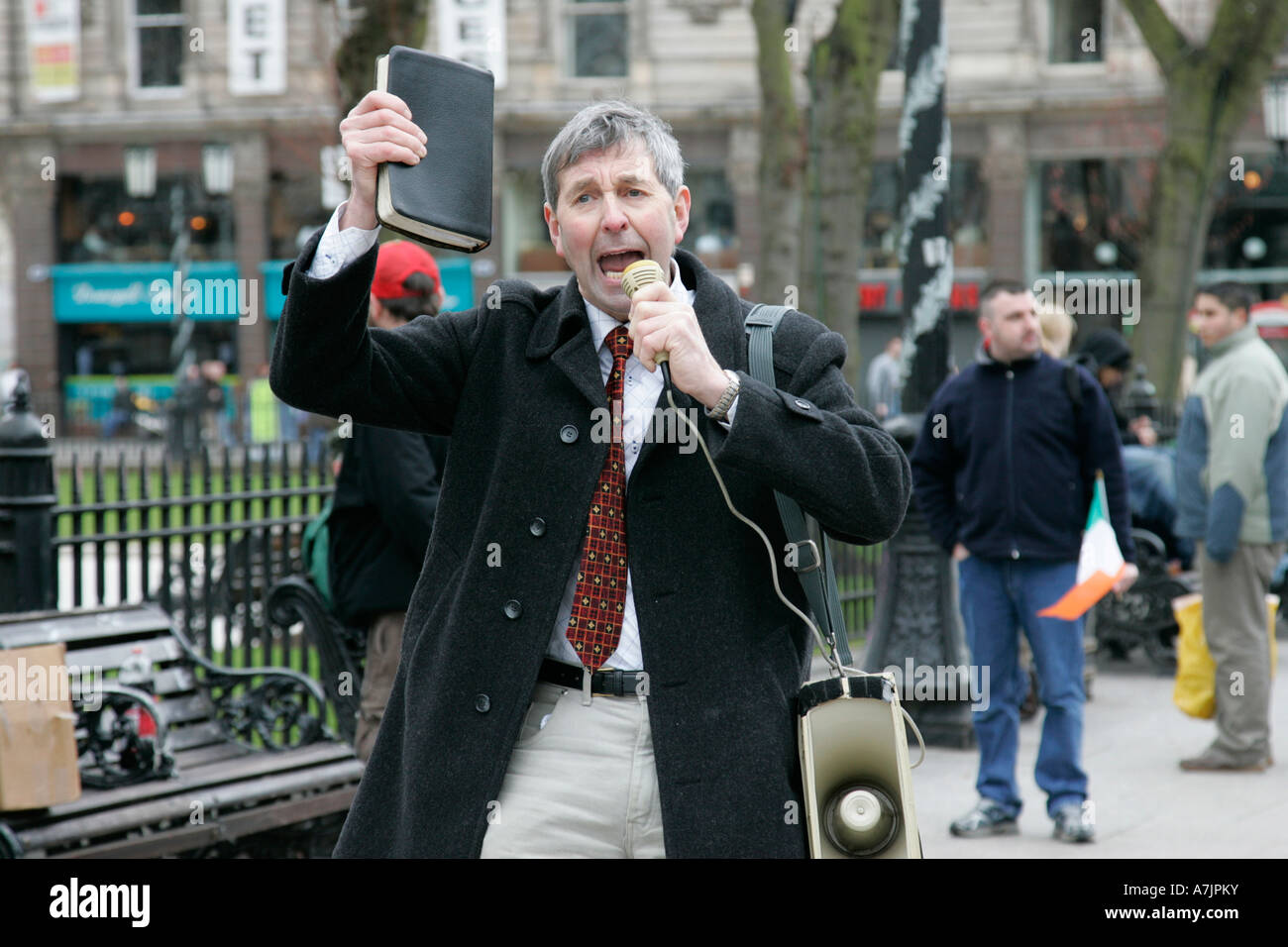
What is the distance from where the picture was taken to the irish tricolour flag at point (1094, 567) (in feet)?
20.2

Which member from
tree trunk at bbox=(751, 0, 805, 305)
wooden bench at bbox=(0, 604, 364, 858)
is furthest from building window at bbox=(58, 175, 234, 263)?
wooden bench at bbox=(0, 604, 364, 858)

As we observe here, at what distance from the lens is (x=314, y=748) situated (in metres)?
5.43

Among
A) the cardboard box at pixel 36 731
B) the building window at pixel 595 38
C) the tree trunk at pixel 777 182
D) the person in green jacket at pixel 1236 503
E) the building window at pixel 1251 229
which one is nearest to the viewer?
the cardboard box at pixel 36 731

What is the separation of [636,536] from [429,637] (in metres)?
0.39

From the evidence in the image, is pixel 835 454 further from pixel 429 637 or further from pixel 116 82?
pixel 116 82

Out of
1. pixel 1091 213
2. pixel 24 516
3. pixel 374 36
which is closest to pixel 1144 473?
pixel 374 36

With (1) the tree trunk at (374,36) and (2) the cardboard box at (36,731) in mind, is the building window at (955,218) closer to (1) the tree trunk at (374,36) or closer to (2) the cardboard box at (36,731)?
(1) the tree trunk at (374,36)

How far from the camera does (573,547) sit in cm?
263

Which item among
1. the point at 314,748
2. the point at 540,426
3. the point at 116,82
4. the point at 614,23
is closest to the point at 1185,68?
the point at 314,748

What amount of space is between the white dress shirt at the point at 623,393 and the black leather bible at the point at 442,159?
114 millimetres

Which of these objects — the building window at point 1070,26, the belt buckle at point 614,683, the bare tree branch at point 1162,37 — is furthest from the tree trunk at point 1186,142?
the belt buckle at point 614,683

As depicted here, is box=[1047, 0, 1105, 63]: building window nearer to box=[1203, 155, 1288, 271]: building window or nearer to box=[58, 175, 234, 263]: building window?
box=[1203, 155, 1288, 271]: building window

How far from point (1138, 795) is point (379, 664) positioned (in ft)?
12.1
